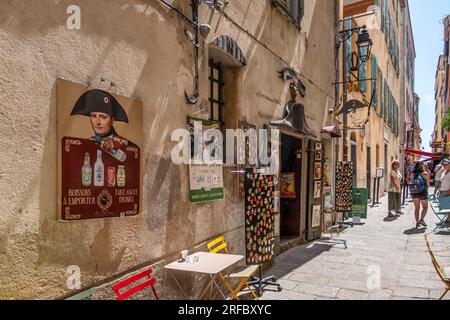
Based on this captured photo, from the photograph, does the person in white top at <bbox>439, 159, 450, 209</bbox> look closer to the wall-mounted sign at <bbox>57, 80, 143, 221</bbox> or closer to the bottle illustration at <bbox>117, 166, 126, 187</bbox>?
the wall-mounted sign at <bbox>57, 80, 143, 221</bbox>

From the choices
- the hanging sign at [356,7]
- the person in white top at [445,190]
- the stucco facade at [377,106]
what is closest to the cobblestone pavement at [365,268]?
the person in white top at [445,190]

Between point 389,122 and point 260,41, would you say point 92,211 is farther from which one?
point 389,122

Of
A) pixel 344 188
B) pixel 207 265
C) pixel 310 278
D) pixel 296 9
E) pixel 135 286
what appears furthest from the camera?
pixel 344 188

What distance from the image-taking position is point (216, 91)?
5.09m

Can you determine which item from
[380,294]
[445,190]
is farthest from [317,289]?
[445,190]

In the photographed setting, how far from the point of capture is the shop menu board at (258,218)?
16.1 ft

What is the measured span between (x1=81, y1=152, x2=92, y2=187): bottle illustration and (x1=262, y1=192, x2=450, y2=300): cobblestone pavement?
2.81 metres

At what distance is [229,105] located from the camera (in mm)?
5141

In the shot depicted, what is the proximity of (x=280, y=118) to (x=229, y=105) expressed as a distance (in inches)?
65.0

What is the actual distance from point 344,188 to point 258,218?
5.11 meters

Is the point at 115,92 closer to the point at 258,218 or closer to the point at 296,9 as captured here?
the point at 258,218

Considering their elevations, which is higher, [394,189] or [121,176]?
[121,176]
